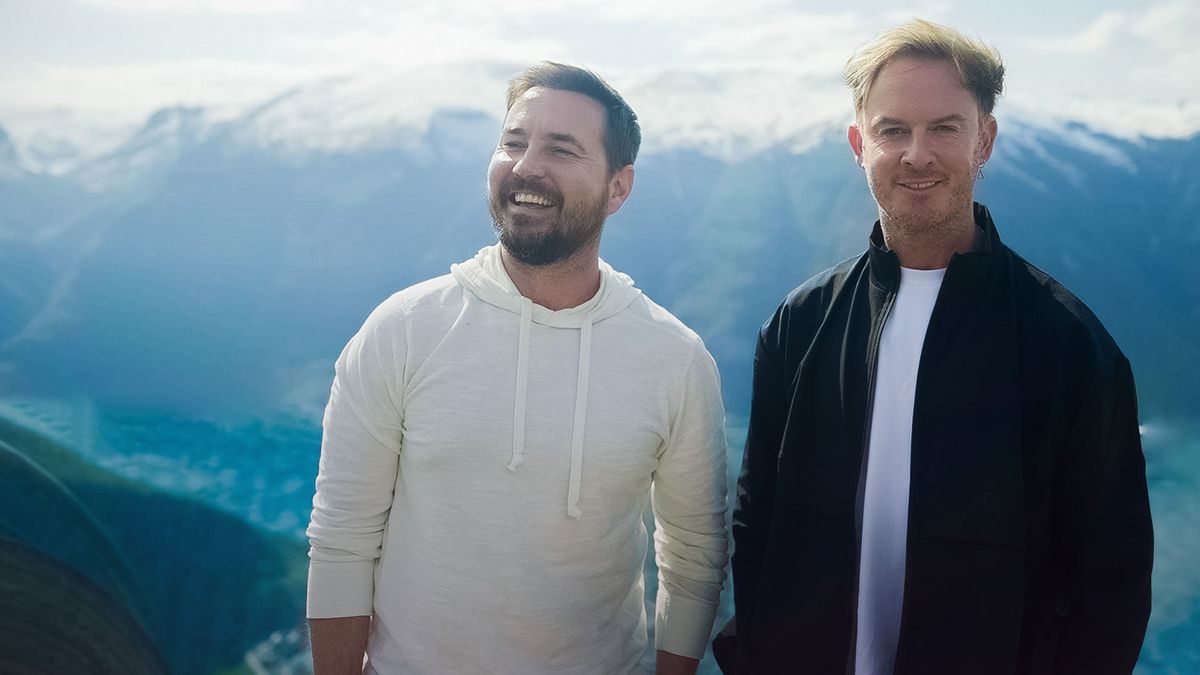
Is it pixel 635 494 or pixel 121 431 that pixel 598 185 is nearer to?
pixel 635 494

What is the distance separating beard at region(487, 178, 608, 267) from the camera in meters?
1.78

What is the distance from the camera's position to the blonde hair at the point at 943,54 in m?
1.61

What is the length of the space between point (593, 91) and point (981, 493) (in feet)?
3.41

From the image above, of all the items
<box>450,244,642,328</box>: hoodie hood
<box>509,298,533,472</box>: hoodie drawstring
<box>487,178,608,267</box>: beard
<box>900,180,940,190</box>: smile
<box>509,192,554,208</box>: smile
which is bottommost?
<box>509,298,533,472</box>: hoodie drawstring

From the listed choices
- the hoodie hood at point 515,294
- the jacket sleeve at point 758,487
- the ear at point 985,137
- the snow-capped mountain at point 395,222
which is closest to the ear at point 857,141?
the ear at point 985,137

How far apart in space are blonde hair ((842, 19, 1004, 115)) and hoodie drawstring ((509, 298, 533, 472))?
0.73 m

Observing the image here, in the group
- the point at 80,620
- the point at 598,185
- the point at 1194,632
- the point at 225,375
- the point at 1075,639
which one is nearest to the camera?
the point at 1075,639

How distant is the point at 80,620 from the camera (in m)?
2.59

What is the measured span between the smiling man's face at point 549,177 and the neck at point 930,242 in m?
0.56

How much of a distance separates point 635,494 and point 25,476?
195 centimetres

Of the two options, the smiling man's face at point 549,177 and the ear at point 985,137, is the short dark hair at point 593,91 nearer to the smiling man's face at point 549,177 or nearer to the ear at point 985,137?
the smiling man's face at point 549,177

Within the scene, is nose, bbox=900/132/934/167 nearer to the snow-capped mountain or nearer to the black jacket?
the black jacket

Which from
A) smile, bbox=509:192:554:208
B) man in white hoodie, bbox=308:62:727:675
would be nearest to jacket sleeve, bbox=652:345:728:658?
man in white hoodie, bbox=308:62:727:675

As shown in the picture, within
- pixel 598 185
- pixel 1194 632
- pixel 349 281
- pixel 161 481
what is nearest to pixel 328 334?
pixel 349 281
